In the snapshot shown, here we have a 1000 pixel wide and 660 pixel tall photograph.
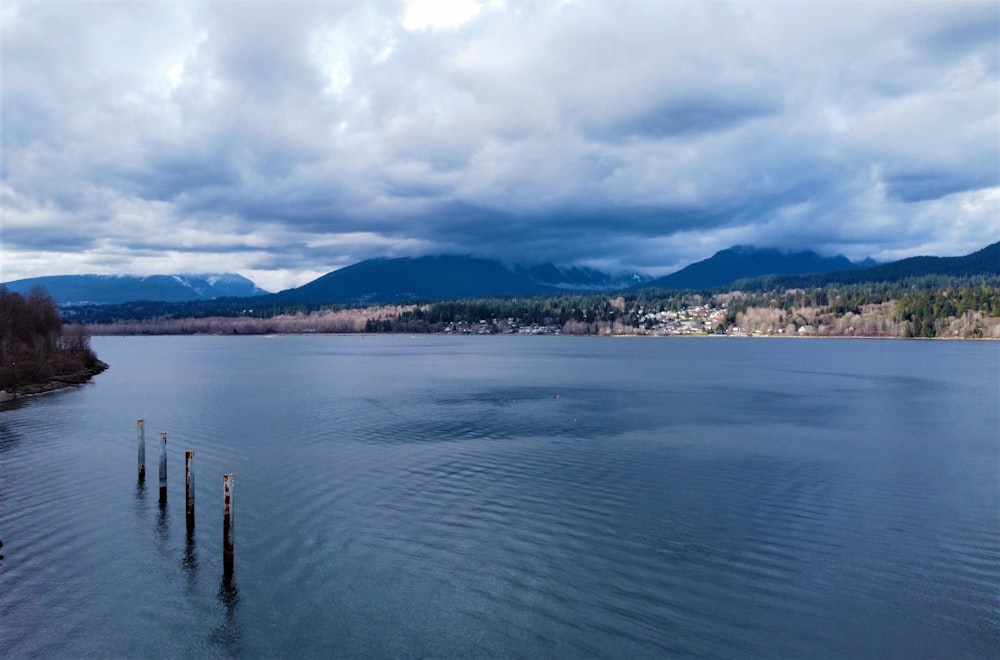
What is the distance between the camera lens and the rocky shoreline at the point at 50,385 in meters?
60.4

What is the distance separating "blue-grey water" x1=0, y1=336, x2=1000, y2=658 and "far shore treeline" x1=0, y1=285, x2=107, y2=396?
1802 cm

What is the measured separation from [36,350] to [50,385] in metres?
5.53

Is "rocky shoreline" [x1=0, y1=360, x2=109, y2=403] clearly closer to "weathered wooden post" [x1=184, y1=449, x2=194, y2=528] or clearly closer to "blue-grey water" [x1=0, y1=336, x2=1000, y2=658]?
"blue-grey water" [x1=0, y1=336, x2=1000, y2=658]

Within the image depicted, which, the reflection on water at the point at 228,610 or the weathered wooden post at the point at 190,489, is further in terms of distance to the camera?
the weathered wooden post at the point at 190,489

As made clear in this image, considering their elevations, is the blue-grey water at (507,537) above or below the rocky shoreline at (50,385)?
below

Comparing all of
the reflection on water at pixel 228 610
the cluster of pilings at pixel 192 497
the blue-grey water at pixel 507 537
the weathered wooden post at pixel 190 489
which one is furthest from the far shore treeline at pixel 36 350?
the reflection on water at pixel 228 610

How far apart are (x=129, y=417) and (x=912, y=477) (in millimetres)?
48966

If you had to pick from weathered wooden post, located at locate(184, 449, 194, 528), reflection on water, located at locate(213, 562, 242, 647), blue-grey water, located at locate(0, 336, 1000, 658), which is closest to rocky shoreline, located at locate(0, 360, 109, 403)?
blue-grey water, located at locate(0, 336, 1000, 658)

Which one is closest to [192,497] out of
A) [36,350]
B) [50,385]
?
[50,385]

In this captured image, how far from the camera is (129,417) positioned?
50.1 meters

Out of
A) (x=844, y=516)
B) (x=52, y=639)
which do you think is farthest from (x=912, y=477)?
(x=52, y=639)

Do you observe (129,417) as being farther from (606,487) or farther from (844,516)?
(844,516)

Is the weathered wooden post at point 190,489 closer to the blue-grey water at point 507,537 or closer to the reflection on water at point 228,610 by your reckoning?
the blue-grey water at point 507,537

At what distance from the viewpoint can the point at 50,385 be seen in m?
68.9
